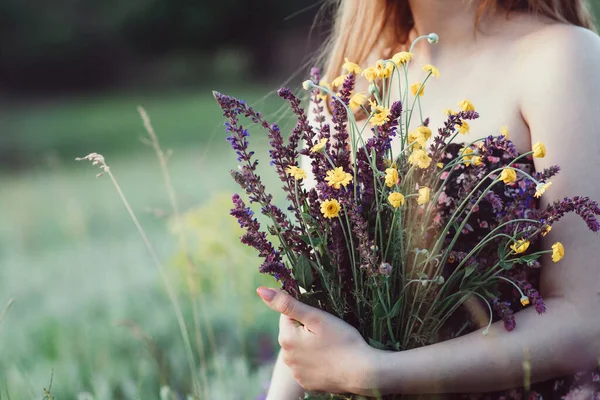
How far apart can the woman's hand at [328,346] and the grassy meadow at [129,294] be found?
0.32 m

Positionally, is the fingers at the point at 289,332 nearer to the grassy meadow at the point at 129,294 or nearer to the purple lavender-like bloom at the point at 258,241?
the purple lavender-like bloom at the point at 258,241

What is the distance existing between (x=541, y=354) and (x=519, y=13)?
0.88 m

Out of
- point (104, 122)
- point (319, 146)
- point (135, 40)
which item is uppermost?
point (135, 40)

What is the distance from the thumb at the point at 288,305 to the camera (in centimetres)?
142

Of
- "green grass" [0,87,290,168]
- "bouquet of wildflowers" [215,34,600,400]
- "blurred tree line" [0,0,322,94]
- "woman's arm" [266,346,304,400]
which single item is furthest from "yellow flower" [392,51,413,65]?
"blurred tree line" [0,0,322,94]

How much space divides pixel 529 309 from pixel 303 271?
49 cm

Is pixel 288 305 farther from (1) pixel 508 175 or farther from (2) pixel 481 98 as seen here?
(2) pixel 481 98

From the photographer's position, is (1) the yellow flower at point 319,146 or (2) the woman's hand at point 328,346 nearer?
(1) the yellow flower at point 319,146

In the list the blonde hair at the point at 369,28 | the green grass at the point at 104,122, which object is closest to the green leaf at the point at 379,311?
the blonde hair at the point at 369,28

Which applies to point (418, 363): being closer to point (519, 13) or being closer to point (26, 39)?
point (519, 13)

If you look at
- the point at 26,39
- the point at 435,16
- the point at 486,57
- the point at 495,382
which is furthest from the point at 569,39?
the point at 26,39

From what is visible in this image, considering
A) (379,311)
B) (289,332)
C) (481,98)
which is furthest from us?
(481,98)

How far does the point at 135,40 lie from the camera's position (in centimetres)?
2420

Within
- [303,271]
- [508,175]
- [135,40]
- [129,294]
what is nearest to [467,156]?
[508,175]
